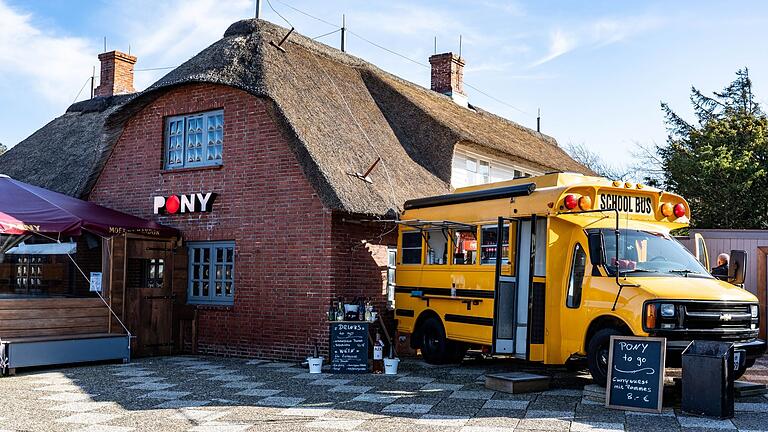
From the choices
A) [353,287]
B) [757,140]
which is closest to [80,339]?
[353,287]

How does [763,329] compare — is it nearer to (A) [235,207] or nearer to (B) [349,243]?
(B) [349,243]

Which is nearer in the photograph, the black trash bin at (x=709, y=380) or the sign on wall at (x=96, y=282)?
the black trash bin at (x=709, y=380)

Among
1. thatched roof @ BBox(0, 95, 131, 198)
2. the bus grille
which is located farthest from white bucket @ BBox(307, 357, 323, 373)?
thatched roof @ BBox(0, 95, 131, 198)

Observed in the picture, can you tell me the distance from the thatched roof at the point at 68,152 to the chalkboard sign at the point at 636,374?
37.4 feet

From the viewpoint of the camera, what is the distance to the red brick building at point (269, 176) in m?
13.7

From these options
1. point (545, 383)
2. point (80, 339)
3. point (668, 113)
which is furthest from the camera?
point (668, 113)

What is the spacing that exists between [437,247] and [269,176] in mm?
3304

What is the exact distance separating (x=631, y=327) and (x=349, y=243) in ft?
18.3

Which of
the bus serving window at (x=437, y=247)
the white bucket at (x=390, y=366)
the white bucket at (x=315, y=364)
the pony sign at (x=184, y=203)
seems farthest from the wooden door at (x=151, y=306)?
the bus serving window at (x=437, y=247)

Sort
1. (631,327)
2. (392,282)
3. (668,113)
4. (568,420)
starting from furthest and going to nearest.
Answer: (668,113), (392,282), (631,327), (568,420)

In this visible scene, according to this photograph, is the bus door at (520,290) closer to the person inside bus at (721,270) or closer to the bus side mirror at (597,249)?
the bus side mirror at (597,249)

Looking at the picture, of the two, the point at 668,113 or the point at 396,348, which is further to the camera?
the point at 668,113

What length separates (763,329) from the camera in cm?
1500

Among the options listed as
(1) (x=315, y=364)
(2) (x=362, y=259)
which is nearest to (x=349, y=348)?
(1) (x=315, y=364)
